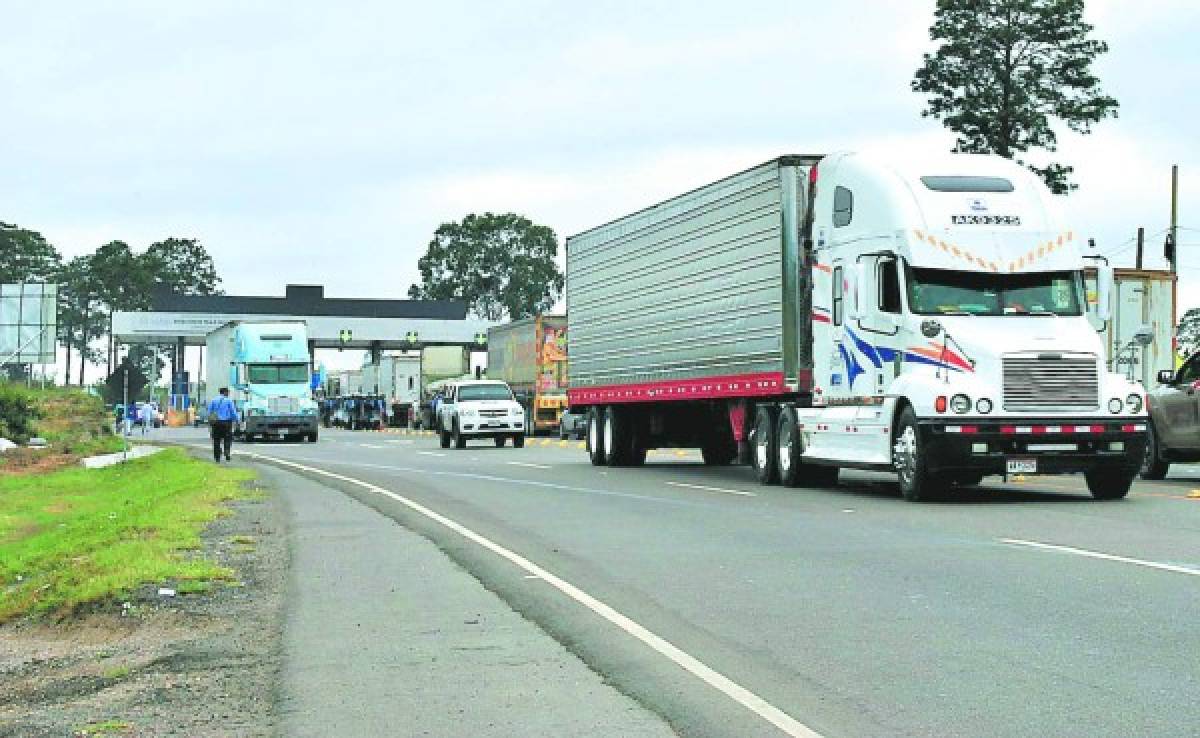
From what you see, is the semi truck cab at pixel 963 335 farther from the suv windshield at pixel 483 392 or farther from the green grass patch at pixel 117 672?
the suv windshield at pixel 483 392

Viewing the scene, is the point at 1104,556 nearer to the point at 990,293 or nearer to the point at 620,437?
the point at 990,293

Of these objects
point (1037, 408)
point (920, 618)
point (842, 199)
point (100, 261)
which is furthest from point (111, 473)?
point (100, 261)

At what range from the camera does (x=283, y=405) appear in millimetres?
55531

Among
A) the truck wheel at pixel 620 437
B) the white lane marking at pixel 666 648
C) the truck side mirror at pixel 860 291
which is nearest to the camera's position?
the white lane marking at pixel 666 648

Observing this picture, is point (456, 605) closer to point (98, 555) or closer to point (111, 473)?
point (98, 555)

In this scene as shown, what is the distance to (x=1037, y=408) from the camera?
1952cm

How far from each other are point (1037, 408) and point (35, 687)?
43.1 feet

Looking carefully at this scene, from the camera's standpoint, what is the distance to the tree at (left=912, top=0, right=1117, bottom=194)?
5719 cm

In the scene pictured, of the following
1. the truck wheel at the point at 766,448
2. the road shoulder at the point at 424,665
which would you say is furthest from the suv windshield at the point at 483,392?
the road shoulder at the point at 424,665

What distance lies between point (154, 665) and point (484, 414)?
3686 centimetres

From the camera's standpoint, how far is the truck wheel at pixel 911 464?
1977 centimetres

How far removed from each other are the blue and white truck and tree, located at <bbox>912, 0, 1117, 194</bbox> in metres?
23.3

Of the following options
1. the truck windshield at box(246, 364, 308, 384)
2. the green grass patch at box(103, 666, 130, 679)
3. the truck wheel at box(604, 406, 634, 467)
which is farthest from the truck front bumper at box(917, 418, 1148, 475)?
the truck windshield at box(246, 364, 308, 384)

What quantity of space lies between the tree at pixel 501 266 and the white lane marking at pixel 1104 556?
4760 inches
